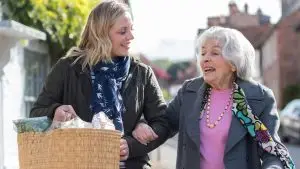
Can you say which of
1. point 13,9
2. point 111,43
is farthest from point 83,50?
point 13,9

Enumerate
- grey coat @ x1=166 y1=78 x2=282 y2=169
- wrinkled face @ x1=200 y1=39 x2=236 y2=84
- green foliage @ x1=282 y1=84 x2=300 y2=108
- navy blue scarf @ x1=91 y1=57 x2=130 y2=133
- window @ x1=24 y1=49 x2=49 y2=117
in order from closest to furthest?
1. navy blue scarf @ x1=91 y1=57 x2=130 y2=133
2. grey coat @ x1=166 y1=78 x2=282 y2=169
3. wrinkled face @ x1=200 y1=39 x2=236 y2=84
4. window @ x1=24 y1=49 x2=49 y2=117
5. green foliage @ x1=282 y1=84 x2=300 y2=108

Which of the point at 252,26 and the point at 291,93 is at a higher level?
the point at 252,26

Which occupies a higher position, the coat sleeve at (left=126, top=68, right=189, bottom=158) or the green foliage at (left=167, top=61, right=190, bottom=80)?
the coat sleeve at (left=126, top=68, right=189, bottom=158)

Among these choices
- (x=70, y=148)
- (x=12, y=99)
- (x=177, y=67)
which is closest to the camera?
(x=70, y=148)

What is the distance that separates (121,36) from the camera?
3.69 metres

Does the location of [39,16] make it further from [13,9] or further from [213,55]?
[213,55]

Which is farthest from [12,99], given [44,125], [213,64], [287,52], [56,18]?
[287,52]

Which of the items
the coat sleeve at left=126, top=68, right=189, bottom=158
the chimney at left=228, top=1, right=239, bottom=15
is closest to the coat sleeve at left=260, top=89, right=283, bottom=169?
the coat sleeve at left=126, top=68, right=189, bottom=158

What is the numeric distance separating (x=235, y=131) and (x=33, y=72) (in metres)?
5.90

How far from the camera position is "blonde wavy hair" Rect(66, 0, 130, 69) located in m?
3.68

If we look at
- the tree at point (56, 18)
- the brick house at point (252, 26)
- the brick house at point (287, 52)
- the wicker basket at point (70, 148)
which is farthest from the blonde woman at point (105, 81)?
the brick house at point (252, 26)

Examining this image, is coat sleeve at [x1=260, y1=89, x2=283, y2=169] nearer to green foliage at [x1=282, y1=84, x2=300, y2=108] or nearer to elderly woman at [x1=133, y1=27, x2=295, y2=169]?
elderly woman at [x1=133, y1=27, x2=295, y2=169]

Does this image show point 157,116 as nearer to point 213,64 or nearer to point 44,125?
point 213,64

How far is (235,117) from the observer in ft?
12.4
